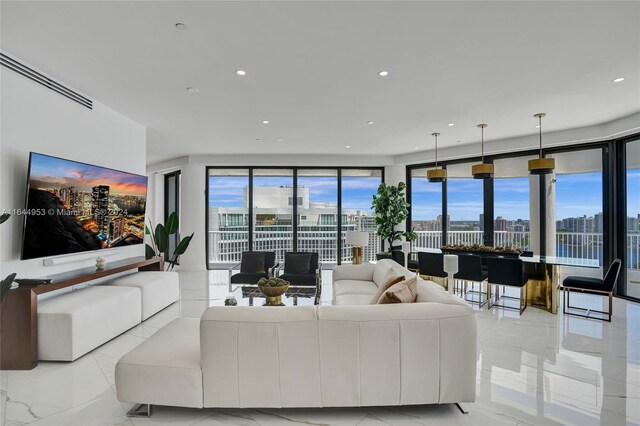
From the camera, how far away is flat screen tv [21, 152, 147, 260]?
3.28m

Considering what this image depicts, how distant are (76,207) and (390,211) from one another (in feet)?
19.1

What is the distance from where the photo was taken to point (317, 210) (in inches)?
335

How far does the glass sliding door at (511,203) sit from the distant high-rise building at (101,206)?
7.16 m

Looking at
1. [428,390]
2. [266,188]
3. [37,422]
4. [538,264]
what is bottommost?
[37,422]

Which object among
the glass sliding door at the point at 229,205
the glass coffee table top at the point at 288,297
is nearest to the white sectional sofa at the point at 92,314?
the glass coffee table top at the point at 288,297

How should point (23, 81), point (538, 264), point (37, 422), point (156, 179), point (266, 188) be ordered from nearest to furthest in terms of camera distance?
1. point (37, 422)
2. point (23, 81)
3. point (538, 264)
4. point (266, 188)
5. point (156, 179)

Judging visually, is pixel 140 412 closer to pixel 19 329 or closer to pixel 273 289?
pixel 273 289

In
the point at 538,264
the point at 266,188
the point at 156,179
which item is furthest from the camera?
the point at 156,179

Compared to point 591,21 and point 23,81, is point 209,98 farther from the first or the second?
point 591,21

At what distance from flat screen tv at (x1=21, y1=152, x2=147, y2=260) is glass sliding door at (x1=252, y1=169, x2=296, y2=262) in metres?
3.56

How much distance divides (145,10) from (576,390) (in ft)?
14.5

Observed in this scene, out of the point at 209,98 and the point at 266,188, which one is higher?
the point at 209,98

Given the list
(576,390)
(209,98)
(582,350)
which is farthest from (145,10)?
(582,350)

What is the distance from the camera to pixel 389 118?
512 centimetres
